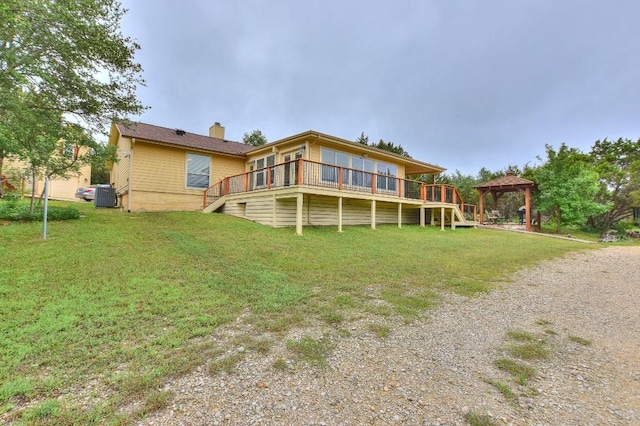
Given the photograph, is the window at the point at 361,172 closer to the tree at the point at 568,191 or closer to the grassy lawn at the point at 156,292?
the grassy lawn at the point at 156,292

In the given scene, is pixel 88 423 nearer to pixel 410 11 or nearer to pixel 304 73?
pixel 410 11

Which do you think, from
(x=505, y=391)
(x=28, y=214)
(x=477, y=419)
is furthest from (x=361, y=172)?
(x=28, y=214)

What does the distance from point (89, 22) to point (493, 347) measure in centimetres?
1196

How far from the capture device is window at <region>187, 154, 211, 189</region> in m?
15.1

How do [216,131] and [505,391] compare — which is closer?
[505,391]

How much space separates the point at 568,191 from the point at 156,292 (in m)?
22.1

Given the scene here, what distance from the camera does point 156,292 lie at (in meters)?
4.38

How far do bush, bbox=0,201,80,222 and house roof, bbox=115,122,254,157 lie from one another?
4793 mm

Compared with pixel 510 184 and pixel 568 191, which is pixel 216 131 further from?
pixel 568 191

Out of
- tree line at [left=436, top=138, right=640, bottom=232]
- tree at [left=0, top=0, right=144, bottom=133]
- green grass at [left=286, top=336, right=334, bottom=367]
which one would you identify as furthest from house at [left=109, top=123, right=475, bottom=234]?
green grass at [left=286, top=336, right=334, bottom=367]

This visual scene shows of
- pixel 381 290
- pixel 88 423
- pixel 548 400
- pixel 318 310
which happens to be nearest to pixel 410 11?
pixel 381 290

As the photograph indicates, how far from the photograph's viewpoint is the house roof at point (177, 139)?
13820 mm

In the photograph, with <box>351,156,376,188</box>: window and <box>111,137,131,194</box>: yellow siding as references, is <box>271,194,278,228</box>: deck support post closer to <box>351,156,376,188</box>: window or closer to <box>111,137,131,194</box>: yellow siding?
<box>351,156,376,188</box>: window

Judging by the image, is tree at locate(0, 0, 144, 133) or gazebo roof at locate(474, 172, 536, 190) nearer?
tree at locate(0, 0, 144, 133)
